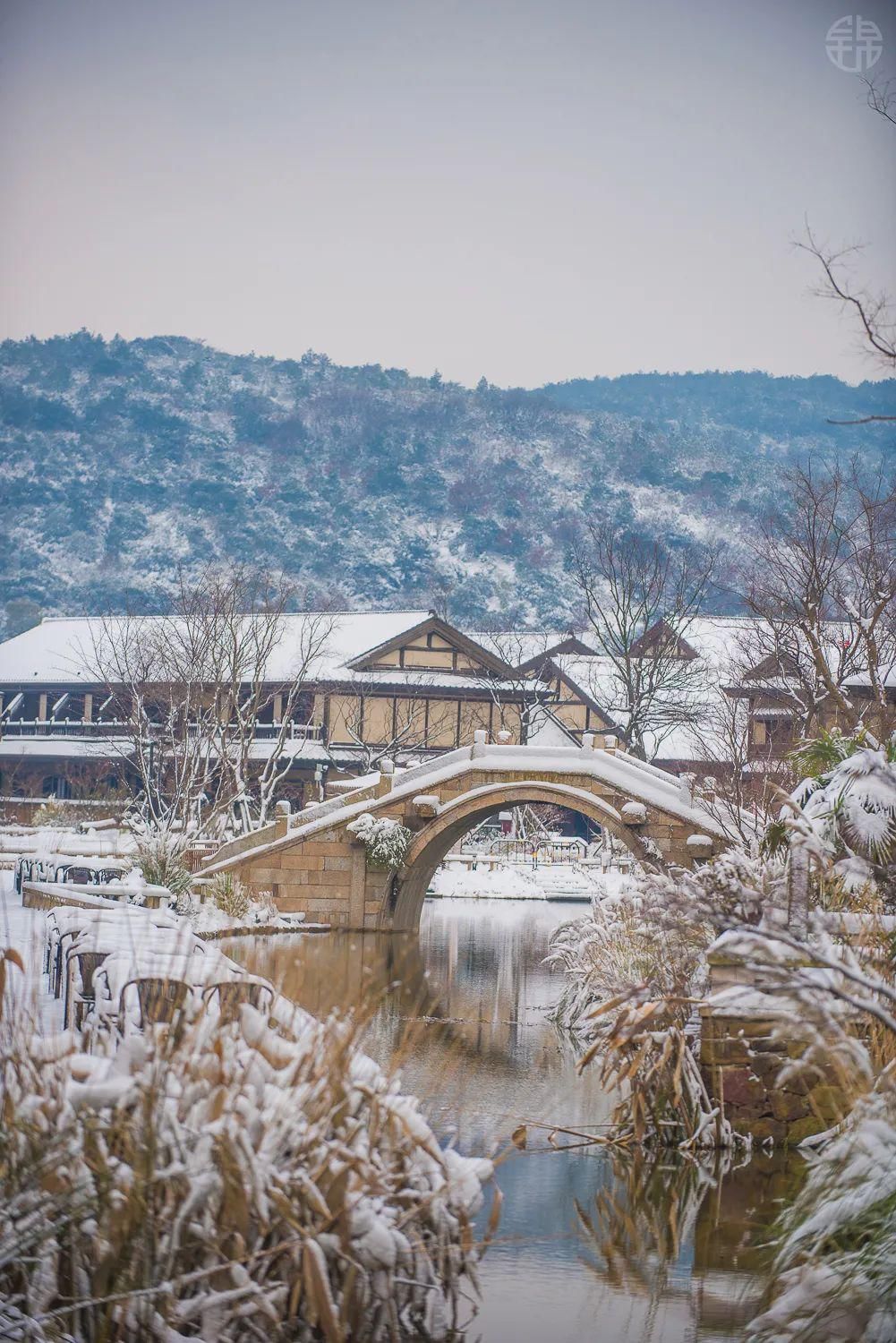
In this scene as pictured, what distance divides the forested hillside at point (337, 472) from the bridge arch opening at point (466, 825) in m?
61.6

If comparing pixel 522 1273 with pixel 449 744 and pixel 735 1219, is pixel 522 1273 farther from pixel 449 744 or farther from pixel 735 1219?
pixel 449 744

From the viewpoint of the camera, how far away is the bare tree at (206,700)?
2948cm

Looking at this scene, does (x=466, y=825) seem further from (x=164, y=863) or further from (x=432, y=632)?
(x=432, y=632)

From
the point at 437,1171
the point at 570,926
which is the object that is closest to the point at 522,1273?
the point at 437,1171

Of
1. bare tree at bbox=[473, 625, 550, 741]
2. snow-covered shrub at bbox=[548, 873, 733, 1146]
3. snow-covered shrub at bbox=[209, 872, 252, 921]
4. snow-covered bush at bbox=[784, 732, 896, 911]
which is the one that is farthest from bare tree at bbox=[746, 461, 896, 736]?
bare tree at bbox=[473, 625, 550, 741]

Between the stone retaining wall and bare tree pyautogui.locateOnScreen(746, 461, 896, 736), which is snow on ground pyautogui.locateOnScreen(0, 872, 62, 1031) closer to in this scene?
the stone retaining wall

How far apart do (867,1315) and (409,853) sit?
22.4 meters

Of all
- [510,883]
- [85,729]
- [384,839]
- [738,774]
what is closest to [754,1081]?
[738,774]

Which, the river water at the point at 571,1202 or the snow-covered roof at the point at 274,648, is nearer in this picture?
→ the river water at the point at 571,1202

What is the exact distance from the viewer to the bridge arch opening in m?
26.5

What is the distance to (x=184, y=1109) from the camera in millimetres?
5145

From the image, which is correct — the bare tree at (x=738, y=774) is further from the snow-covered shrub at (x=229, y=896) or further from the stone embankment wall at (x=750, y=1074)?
the snow-covered shrub at (x=229, y=896)

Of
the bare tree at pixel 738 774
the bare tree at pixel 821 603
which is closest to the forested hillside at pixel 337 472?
the bare tree at pixel 738 774

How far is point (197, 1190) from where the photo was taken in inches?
195
